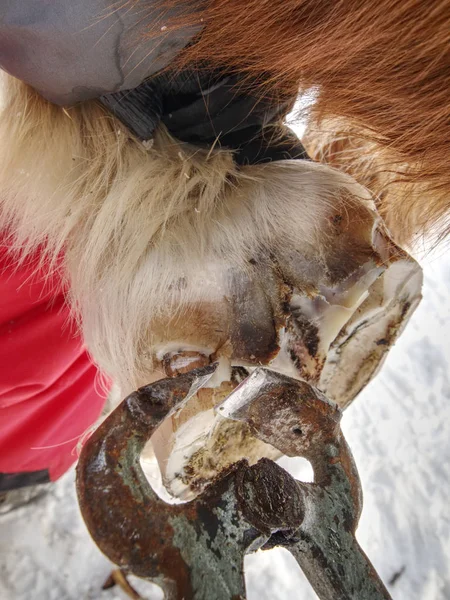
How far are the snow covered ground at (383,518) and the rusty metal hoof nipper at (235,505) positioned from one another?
1.61 feet

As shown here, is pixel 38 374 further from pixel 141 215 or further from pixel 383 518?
pixel 383 518

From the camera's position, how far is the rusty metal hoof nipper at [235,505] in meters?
0.29

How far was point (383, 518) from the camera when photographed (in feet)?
2.59

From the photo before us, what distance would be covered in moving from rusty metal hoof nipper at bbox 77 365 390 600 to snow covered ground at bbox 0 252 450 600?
0.49m

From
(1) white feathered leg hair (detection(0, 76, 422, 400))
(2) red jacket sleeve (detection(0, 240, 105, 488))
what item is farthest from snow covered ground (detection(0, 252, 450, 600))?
(1) white feathered leg hair (detection(0, 76, 422, 400))

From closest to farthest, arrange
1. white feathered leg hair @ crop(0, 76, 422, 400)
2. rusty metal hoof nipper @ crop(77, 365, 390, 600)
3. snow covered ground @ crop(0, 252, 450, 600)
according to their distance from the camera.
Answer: rusty metal hoof nipper @ crop(77, 365, 390, 600)
white feathered leg hair @ crop(0, 76, 422, 400)
snow covered ground @ crop(0, 252, 450, 600)

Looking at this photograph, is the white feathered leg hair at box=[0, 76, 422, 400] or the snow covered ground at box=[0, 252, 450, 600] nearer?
the white feathered leg hair at box=[0, 76, 422, 400]

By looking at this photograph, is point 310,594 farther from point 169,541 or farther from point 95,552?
point 169,541

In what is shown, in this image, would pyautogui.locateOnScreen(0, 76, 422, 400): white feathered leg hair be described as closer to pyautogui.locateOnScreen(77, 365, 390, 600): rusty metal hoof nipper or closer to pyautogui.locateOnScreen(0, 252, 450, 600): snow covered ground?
pyautogui.locateOnScreen(77, 365, 390, 600): rusty metal hoof nipper

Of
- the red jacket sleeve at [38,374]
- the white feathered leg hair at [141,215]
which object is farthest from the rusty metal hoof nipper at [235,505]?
the red jacket sleeve at [38,374]

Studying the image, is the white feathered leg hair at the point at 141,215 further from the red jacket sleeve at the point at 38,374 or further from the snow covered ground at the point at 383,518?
the snow covered ground at the point at 383,518

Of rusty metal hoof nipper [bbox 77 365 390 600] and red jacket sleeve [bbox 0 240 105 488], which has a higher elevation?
rusty metal hoof nipper [bbox 77 365 390 600]

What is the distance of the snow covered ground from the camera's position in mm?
750

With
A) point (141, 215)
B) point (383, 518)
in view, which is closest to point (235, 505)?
point (141, 215)
